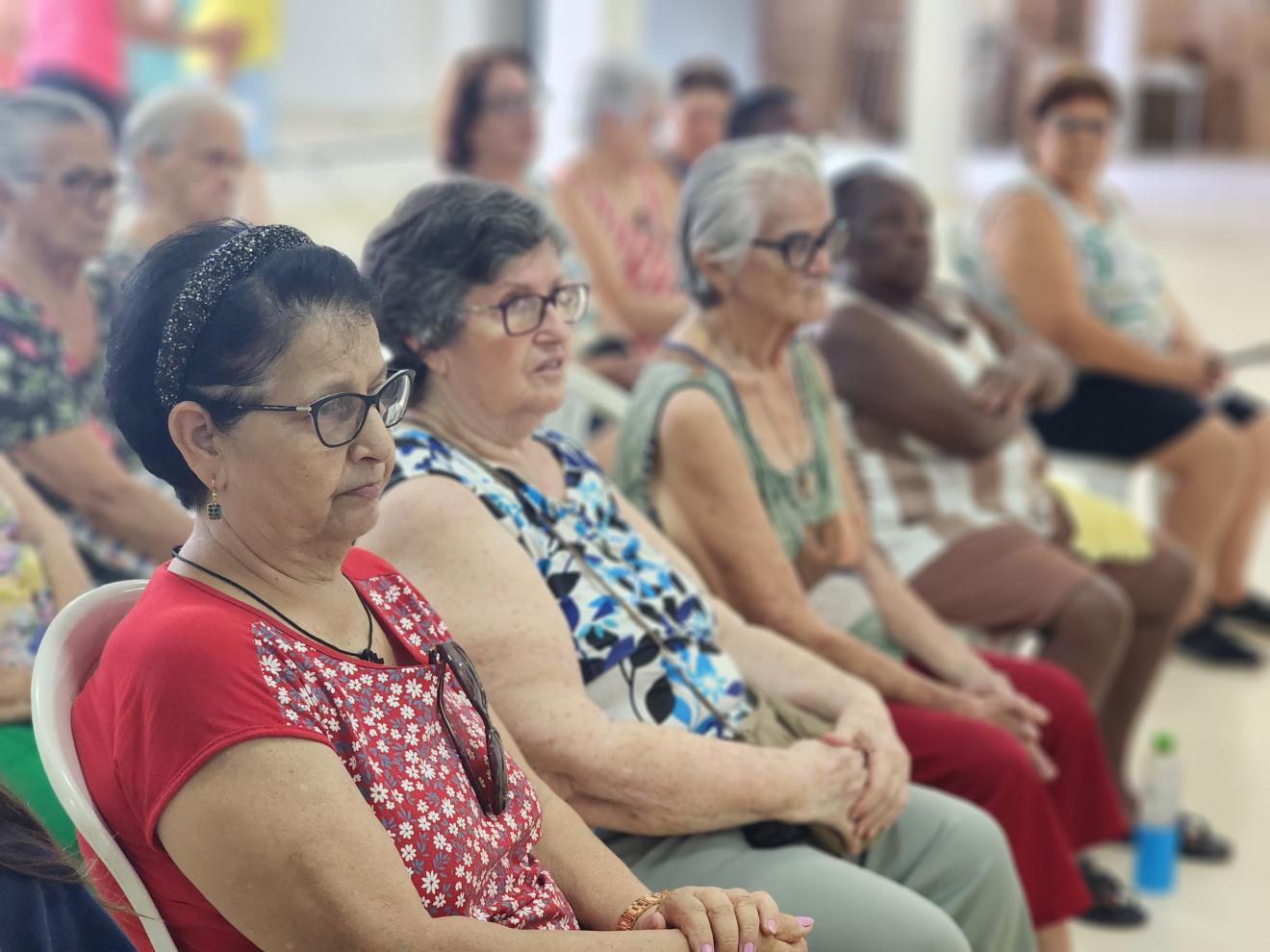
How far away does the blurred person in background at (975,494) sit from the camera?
292cm

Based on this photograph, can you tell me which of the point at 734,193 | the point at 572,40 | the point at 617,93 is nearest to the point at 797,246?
the point at 734,193

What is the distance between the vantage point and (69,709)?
1.40 meters

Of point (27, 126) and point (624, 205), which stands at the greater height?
point (27, 126)

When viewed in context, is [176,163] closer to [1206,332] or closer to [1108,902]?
[1108,902]

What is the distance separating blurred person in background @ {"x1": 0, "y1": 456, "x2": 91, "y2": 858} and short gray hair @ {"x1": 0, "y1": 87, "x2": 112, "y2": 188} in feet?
2.05

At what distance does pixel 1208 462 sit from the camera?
13.8 feet

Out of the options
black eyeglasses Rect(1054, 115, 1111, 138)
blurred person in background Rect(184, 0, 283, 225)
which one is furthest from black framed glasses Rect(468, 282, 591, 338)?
blurred person in background Rect(184, 0, 283, 225)

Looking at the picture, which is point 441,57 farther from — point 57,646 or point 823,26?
point 57,646

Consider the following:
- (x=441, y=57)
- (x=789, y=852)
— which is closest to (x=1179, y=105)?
(x=441, y=57)

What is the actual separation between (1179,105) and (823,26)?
3780mm

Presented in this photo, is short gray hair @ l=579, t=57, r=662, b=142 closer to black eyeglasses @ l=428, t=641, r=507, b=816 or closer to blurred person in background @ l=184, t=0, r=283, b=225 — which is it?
blurred person in background @ l=184, t=0, r=283, b=225

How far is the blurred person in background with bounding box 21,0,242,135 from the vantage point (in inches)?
178

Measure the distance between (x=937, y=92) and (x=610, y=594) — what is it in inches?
339

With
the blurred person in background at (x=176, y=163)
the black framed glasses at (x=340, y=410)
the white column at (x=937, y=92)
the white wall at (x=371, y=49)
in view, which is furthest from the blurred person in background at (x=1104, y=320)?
the white wall at (x=371, y=49)
